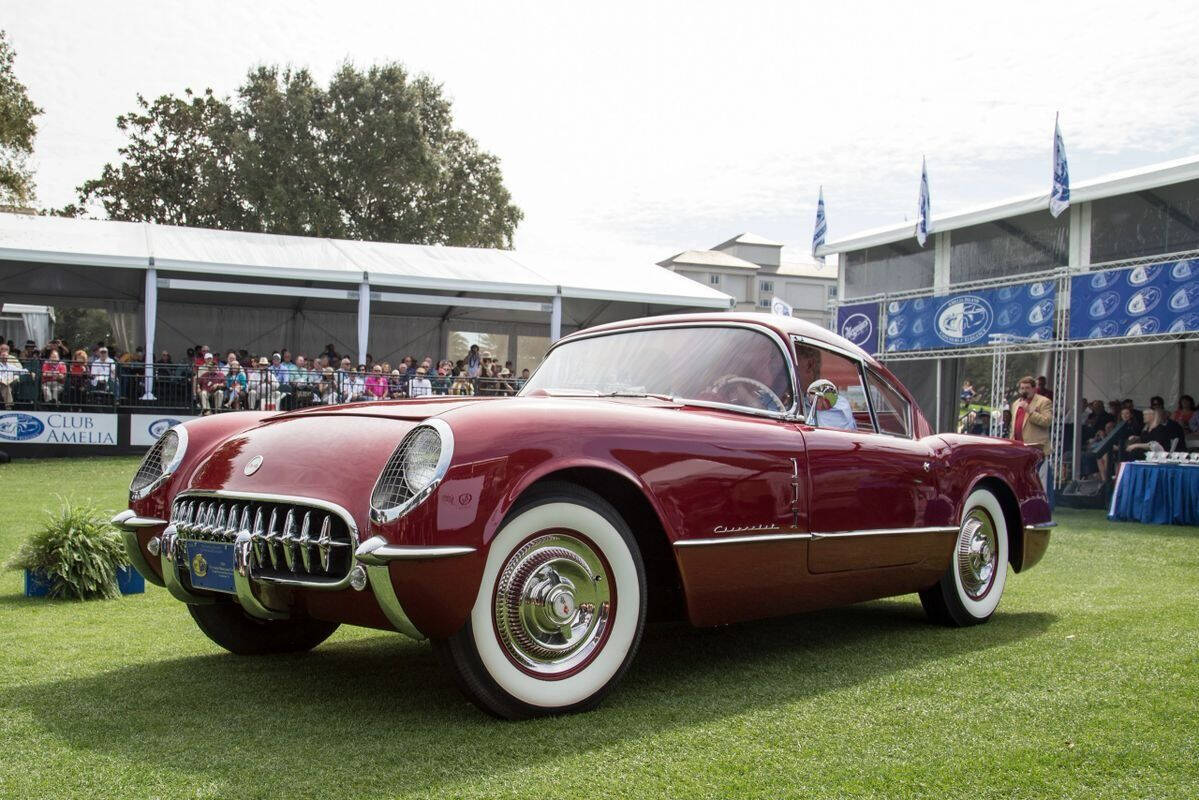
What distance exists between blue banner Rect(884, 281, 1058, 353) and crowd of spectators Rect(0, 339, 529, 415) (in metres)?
8.01

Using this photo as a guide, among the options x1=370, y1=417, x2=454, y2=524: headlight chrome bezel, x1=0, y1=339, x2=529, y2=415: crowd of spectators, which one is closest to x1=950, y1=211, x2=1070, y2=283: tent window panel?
x1=0, y1=339, x2=529, y2=415: crowd of spectators

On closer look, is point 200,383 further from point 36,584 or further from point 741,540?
point 741,540

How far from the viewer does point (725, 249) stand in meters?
85.1

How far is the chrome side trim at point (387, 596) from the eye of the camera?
3117 millimetres

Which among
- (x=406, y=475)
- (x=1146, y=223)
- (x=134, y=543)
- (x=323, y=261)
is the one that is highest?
(x=1146, y=223)

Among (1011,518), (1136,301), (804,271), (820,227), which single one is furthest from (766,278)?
(1011,518)

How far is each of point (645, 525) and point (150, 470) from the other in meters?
2.08

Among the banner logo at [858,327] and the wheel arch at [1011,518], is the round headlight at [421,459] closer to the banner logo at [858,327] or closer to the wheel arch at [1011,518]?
the wheel arch at [1011,518]

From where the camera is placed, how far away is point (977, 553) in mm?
5461

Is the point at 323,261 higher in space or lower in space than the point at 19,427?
higher

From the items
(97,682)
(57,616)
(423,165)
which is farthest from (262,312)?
(97,682)

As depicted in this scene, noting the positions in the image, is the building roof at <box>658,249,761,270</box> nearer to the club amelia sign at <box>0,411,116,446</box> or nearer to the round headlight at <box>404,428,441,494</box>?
the club amelia sign at <box>0,411,116,446</box>

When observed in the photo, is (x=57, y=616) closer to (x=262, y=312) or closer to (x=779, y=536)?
(x=779, y=536)

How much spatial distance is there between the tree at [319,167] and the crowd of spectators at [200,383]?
17.7m
